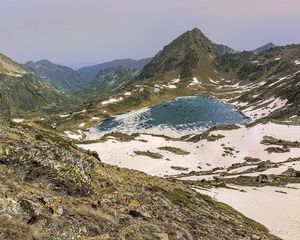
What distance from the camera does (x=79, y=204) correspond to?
22688 millimetres

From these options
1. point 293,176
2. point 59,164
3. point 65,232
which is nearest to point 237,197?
point 293,176

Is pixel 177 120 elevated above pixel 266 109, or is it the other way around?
pixel 266 109

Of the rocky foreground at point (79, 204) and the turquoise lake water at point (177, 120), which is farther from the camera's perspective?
the turquoise lake water at point (177, 120)

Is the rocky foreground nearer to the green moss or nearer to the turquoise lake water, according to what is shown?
the green moss

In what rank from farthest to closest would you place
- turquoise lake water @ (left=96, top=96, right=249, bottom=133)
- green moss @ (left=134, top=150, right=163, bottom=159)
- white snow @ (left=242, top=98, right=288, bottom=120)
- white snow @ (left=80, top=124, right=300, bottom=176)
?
white snow @ (left=242, top=98, right=288, bottom=120)
turquoise lake water @ (left=96, top=96, right=249, bottom=133)
green moss @ (left=134, top=150, right=163, bottom=159)
white snow @ (left=80, top=124, right=300, bottom=176)

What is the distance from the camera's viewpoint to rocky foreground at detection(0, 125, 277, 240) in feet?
65.0

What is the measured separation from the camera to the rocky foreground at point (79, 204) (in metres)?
19.8

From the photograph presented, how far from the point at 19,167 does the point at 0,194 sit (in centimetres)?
341

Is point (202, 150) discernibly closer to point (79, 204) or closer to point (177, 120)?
point (79, 204)

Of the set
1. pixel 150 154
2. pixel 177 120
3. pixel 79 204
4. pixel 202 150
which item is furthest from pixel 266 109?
pixel 79 204

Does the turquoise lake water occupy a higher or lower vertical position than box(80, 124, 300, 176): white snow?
lower

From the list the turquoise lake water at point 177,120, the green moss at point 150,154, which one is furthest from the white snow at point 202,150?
the turquoise lake water at point 177,120

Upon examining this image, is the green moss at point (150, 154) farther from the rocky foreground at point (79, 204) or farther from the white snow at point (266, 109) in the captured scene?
the white snow at point (266, 109)

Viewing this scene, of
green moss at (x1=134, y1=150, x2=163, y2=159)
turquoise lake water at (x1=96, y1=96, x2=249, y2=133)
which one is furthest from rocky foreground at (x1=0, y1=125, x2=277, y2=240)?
turquoise lake water at (x1=96, y1=96, x2=249, y2=133)
